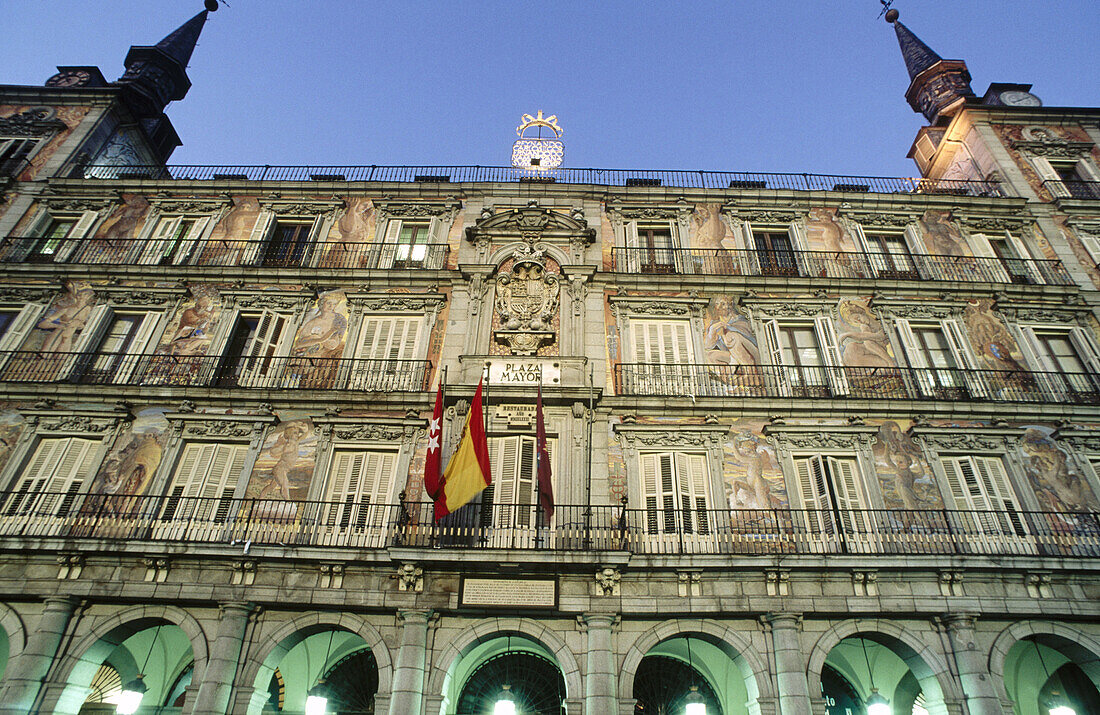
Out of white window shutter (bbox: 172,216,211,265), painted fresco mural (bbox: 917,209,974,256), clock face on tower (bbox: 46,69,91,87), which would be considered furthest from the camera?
clock face on tower (bbox: 46,69,91,87)

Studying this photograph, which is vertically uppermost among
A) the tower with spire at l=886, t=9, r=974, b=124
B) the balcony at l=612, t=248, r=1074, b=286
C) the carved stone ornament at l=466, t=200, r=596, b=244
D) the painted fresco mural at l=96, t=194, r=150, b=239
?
the tower with spire at l=886, t=9, r=974, b=124

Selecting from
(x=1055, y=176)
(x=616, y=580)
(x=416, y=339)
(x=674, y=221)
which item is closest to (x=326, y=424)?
(x=416, y=339)

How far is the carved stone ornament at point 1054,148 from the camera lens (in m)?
21.4

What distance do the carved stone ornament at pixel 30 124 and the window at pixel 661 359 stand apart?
20896 millimetres

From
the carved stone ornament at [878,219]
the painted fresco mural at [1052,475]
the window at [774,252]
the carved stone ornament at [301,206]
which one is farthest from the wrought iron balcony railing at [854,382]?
the carved stone ornament at [301,206]

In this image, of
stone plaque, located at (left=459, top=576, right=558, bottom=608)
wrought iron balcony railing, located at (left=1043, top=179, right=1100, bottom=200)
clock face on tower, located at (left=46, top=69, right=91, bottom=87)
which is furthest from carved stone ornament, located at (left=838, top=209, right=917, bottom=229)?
clock face on tower, located at (left=46, top=69, right=91, bottom=87)

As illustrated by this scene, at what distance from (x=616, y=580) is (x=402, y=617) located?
4258 millimetres

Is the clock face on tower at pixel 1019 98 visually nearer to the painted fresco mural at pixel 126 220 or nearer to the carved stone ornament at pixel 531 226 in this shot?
the carved stone ornament at pixel 531 226

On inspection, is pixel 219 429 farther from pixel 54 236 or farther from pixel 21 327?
pixel 54 236

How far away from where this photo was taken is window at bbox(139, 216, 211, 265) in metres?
18.7

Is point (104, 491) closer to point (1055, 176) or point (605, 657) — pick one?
point (605, 657)

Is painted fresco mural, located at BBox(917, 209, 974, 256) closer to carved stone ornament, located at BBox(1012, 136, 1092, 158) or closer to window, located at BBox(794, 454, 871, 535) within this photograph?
carved stone ornament, located at BBox(1012, 136, 1092, 158)

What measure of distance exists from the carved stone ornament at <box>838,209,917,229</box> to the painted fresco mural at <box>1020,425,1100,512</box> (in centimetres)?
706

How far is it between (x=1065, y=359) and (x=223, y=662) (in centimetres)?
2114
